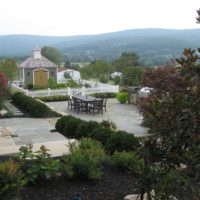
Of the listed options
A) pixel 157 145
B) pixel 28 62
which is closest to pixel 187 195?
pixel 157 145

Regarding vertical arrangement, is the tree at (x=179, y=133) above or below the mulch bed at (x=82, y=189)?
above

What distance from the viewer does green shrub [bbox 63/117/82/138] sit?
1109 cm

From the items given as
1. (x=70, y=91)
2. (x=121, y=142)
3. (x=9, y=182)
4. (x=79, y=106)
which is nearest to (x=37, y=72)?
(x=70, y=91)

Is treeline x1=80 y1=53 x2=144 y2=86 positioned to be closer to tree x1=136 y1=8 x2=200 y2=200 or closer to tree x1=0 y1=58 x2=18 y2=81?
tree x1=0 y1=58 x2=18 y2=81

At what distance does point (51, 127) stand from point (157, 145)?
978cm

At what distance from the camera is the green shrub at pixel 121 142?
771 centimetres

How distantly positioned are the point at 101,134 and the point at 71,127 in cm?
263

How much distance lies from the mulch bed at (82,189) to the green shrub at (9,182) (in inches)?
27.1

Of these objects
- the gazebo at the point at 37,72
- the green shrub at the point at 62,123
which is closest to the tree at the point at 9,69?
the gazebo at the point at 37,72

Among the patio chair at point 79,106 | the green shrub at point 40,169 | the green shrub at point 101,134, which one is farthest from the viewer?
the patio chair at point 79,106

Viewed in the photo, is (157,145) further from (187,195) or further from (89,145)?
(89,145)

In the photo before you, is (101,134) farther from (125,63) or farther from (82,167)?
(125,63)

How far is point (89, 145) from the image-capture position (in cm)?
755

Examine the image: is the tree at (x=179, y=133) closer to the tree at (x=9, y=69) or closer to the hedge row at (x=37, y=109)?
the hedge row at (x=37, y=109)
